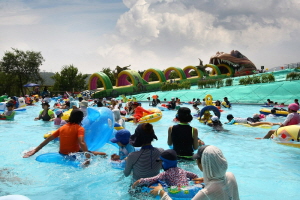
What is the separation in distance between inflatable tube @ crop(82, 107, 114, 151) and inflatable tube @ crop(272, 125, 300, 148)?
169 inches

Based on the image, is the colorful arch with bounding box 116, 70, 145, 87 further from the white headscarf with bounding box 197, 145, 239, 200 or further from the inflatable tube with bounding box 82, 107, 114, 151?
the white headscarf with bounding box 197, 145, 239, 200

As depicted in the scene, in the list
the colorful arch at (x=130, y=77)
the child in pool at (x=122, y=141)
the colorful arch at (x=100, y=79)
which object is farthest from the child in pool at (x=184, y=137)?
the colorful arch at (x=130, y=77)

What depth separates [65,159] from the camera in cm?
484

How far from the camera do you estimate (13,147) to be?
23.6 feet

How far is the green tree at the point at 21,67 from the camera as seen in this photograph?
127ft

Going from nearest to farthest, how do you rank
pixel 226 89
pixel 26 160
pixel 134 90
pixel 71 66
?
pixel 26 160, pixel 226 89, pixel 134 90, pixel 71 66

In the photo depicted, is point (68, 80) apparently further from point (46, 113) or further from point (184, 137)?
point (184, 137)

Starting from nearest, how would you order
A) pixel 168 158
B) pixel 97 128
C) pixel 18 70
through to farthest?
pixel 168 158 < pixel 97 128 < pixel 18 70

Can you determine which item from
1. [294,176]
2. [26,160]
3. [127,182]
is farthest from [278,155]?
[26,160]

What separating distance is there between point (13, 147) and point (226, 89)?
59.1 ft

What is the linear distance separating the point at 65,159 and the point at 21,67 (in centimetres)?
3881

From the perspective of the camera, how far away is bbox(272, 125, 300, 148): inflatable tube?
258 inches

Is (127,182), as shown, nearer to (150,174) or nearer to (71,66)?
(150,174)

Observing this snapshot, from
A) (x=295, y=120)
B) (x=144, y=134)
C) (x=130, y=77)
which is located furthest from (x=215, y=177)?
(x=130, y=77)
